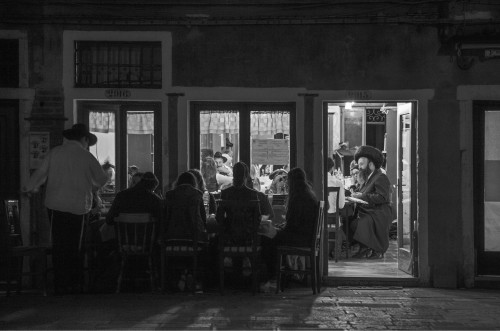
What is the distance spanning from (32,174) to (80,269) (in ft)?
4.22

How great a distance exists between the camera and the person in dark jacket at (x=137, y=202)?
33.2 feet

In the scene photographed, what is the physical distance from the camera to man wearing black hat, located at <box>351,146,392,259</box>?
13.1 metres

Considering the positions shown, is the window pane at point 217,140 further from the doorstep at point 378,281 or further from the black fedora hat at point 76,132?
the doorstep at point 378,281

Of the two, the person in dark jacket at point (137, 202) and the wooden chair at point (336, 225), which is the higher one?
the person in dark jacket at point (137, 202)

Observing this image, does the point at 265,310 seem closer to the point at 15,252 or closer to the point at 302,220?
the point at 302,220

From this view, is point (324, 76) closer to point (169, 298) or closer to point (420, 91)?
point (420, 91)

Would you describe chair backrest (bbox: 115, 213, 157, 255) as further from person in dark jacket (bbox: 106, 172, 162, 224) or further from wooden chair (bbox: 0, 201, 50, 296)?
wooden chair (bbox: 0, 201, 50, 296)

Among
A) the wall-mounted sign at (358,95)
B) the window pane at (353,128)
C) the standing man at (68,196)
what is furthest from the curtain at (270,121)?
the window pane at (353,128)

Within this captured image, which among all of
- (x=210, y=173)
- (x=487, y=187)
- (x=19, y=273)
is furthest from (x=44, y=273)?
(x=487, y=187)

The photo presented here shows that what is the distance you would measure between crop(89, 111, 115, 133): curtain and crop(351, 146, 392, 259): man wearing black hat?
3.88 meters

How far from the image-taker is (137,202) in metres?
10.2

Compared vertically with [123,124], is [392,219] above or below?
below

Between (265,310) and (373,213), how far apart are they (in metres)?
4.47

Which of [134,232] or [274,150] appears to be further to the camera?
[274,150]
